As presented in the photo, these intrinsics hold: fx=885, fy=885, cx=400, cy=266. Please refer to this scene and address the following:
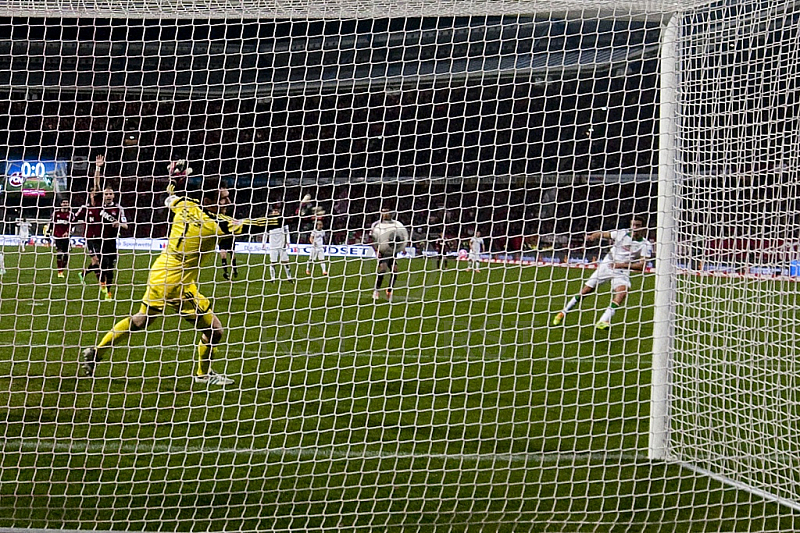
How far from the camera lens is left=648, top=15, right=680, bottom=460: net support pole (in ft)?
15.2

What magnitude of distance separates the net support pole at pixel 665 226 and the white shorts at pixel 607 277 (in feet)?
16.4

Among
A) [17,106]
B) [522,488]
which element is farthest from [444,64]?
[522,488]

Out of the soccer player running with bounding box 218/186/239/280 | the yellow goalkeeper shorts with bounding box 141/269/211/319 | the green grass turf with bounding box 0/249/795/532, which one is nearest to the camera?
the green grass turf with bounding box 0/249/795/532

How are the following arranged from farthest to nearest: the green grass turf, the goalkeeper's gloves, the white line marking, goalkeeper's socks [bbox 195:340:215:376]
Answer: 1. goalkeeper's socks [bbox 195:340:215:376]
2. the goalkeeper's gloves
3. the white line marking
4. the green grass turf

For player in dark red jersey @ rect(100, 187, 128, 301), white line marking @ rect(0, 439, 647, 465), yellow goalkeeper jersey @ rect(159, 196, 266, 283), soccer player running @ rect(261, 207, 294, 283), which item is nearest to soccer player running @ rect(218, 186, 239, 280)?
yellow goalkeeper jersey @ rect(159, 196, 266, 283)

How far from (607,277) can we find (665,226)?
17.4ft

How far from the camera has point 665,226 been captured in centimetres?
468

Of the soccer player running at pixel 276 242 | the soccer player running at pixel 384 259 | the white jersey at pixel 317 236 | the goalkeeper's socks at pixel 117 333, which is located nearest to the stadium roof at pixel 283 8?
the soccer player running at pixel 384 259

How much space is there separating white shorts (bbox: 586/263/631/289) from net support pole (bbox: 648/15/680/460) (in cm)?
501

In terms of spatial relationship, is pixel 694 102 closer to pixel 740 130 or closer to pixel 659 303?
pixel 740 130

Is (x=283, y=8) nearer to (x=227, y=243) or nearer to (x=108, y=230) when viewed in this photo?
(x=108, y=230)

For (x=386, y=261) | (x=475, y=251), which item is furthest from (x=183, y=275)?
(x=386, y=261)

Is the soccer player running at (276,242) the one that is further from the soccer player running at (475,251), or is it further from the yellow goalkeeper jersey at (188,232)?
the yellow goalkeeper jersey at (188,232)

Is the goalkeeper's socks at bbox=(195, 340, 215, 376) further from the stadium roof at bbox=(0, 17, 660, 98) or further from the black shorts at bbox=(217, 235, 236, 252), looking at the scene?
the stadium roof at bbox=(0, 17, 660, 98)
